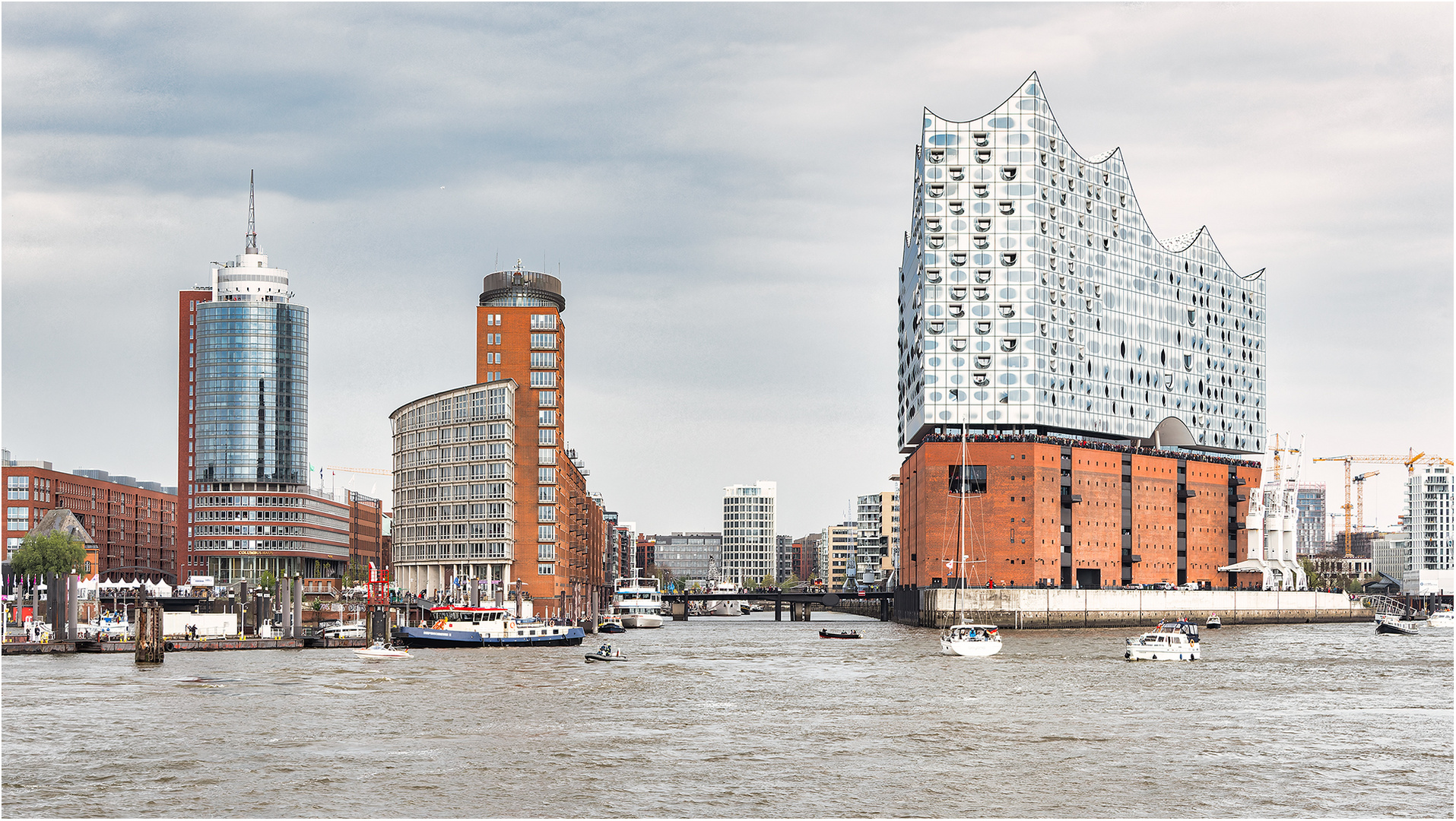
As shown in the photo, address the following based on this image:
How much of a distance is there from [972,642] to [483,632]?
44.7 metres

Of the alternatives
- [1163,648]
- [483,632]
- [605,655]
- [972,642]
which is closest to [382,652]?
[483,632]

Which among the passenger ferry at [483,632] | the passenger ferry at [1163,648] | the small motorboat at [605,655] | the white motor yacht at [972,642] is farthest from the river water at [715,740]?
the passenger ferry at [483,632]

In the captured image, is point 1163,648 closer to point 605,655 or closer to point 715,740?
point 605,655

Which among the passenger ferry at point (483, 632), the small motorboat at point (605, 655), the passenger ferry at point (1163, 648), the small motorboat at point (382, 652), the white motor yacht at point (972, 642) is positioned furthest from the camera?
the passenger ferry at point (483, 632)

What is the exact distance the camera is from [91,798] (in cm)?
5266

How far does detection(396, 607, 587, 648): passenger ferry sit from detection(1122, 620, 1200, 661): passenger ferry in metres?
53.9

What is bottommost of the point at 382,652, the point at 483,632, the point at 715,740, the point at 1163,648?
the point at 382,652

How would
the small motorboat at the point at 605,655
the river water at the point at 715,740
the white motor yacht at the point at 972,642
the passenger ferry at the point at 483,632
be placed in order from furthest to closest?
the passenger ferry at the point at 483,632, the white motor yacht at the point at 972,642, the small motorboat at the point at 605,655, the river water at the point at 715,740

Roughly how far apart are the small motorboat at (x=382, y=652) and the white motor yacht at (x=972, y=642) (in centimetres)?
4692

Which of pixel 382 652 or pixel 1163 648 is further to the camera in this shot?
pixel 1163 648

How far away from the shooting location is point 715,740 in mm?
68312

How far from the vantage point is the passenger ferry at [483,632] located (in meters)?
140

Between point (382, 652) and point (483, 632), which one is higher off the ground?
point (483, 632)

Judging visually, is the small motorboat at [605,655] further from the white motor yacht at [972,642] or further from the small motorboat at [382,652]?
the white motor yacht at [972,642]
